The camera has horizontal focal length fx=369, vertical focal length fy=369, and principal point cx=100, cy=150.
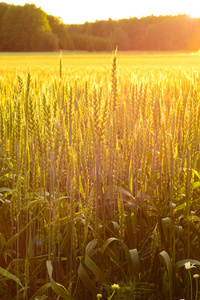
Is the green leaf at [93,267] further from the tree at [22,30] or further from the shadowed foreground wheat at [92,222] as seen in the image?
the tree at [22,30]

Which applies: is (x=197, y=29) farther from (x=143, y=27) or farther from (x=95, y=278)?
(x=95, y=278)

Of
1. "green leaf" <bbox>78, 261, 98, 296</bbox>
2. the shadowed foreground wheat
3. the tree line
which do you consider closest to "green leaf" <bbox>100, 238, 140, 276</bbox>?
the shadowed foreground wheat

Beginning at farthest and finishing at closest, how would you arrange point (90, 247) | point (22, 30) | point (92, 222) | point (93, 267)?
1. point (22, 30)
2. point (92, 222)
3. point (90, 247)
4. point (93, 267)

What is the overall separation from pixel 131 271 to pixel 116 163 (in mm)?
440

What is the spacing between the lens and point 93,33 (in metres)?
70.1

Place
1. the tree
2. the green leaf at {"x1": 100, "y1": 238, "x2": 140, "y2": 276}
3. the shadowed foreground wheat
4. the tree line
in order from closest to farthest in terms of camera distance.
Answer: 1. the shadowed foreground wheat
2. the green leaf at {"x1": 100, "y1": 238, "x2": 140, "y2": 276}
3. the tree
4. the tree line

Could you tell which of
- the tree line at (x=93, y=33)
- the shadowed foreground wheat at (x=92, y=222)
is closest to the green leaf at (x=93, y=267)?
the shadowed foreground wheat at (x=92, y=222)

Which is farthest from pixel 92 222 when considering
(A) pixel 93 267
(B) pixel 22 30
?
(B) pixel 22 30

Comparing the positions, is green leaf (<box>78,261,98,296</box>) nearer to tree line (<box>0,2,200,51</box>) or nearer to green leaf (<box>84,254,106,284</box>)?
green leaf (<box>84,254,106,284</box>)

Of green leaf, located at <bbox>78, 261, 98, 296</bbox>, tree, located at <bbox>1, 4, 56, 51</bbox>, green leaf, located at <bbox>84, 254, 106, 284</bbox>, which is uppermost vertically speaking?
tree, located at <bbox>1, 4, 56, 51</bbox>

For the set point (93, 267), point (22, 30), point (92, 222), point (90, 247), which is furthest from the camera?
point (22, 30)

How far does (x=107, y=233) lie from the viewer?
5.92 feet

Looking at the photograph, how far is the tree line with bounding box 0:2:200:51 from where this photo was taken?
198 feet

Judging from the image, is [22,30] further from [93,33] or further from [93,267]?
[93,267]
